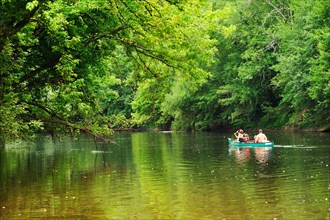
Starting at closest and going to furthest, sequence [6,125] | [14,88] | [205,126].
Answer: [6,125] → [14,88] → [205,126]

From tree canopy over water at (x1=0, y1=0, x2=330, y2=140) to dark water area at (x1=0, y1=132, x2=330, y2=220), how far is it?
6.49 ft

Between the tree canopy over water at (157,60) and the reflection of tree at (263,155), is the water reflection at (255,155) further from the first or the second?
the tree canopy over water at (157,60)

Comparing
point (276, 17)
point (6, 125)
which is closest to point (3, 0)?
point (6, 125)

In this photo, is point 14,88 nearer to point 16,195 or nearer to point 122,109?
point 16,195

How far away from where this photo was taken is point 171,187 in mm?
20812

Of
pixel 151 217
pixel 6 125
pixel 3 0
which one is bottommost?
pixel 151 217

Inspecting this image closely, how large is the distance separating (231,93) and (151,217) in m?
50.3

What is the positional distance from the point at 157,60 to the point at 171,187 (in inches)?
349

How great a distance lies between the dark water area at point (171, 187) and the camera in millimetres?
15992

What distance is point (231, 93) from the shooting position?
65.0m

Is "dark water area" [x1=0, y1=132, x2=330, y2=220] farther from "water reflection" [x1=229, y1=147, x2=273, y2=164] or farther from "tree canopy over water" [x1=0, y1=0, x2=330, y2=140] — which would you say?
"tree canopy over water" [x1=0, y1=0, x2=330, y2=140]

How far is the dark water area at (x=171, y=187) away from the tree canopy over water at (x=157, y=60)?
77.9 inches

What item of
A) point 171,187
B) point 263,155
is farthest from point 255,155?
point 171,187

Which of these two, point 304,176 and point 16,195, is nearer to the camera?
point 16,195
